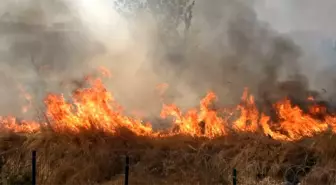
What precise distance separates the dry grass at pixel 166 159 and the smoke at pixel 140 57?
386 cm

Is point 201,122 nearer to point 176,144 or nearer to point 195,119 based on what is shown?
point 195,119

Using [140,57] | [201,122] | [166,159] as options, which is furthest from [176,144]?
[140,57]

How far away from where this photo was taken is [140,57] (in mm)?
17547

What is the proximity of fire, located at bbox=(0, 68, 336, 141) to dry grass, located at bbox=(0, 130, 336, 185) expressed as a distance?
0.53 metres

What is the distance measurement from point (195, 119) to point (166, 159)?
7.89 ft

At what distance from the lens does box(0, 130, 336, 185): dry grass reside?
33.2 ft

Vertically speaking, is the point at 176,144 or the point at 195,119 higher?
the point at 195,119

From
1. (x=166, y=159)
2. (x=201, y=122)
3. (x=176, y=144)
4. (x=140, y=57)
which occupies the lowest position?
(x=166, y=159)

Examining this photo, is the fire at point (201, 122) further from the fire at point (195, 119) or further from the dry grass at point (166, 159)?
the dry grass at point (166, 159)

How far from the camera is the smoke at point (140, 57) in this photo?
16516 mm

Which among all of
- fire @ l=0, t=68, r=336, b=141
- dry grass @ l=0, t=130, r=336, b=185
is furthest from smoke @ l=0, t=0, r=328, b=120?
dry grass @ l=0, t=130, r=336, b=185

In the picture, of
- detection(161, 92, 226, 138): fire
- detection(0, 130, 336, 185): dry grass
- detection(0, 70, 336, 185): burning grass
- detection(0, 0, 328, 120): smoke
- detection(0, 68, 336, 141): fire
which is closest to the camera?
detection(0, 130, 336, 185): dry grass

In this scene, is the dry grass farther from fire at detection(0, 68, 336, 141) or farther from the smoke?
the smoke

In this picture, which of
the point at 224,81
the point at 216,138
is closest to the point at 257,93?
the point at 224,81
